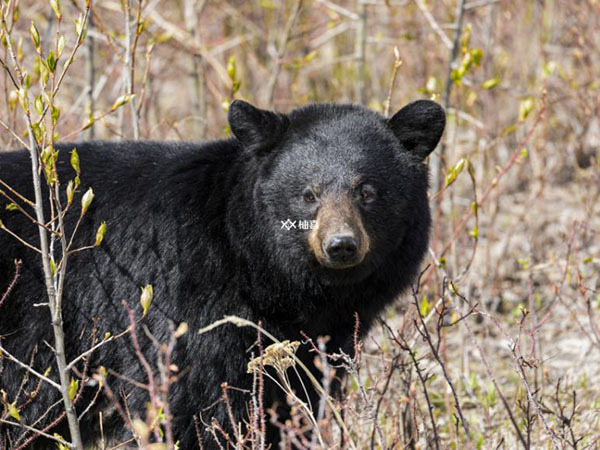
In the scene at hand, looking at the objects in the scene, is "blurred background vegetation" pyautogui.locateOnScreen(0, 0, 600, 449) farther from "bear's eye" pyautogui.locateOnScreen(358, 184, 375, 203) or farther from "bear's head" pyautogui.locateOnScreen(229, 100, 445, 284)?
"bear's eye" pyautogui.locateOnScreen(358, 184, 375, 203)

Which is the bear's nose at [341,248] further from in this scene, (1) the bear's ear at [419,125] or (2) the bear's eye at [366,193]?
(1) the bear's ear at [419,125]

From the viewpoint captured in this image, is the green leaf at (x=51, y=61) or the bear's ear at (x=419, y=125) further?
the bear's ear at (x=419, y=125)

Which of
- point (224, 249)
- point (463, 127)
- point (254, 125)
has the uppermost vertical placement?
point (463, 127)

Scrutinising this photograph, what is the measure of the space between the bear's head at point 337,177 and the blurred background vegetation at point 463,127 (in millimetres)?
305

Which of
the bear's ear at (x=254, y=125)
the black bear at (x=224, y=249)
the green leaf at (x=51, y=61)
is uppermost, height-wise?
the green leaf at (x=51, y=61)

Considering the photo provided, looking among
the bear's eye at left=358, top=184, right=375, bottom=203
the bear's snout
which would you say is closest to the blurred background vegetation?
the bear's eye at left=358, top=184, right=375, bottom=203

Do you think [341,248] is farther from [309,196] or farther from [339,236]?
[309,196]

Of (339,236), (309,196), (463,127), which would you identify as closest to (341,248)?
(339,236)

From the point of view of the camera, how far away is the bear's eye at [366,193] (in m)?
3.52

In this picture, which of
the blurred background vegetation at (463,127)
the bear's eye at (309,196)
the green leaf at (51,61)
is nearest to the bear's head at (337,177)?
the bear's eye at (309,196)

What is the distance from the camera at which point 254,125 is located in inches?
140

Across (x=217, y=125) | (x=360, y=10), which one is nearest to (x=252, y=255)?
(x=360, y=10)

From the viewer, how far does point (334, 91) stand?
28.6ft

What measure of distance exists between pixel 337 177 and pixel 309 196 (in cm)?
14
